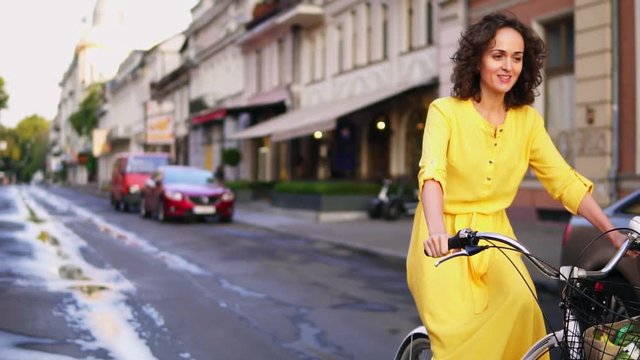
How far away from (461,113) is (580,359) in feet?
3.64

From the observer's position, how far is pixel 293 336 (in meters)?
6.37

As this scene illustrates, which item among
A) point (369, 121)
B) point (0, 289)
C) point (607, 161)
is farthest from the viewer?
point (369, 121)

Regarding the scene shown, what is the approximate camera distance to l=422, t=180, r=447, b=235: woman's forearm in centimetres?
278

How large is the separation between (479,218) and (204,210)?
57.6ft

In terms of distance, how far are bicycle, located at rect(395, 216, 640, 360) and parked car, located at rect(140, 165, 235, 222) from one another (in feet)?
58.7

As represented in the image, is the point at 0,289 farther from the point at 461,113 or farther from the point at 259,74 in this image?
the point at 259,74

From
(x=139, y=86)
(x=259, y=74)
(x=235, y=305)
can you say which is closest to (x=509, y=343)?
(x=235, y=305)

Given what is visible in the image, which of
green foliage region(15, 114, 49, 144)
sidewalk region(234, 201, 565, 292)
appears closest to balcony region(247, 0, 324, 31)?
sidewalk region(234, 201, 565, 292)

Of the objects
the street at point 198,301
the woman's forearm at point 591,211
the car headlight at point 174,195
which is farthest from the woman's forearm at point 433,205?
the car headlight at point 174,195

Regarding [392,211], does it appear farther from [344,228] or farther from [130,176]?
[130,176]

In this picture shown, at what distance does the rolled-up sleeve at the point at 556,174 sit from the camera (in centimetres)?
314

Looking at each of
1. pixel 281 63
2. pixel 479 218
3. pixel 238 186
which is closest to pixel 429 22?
pixel 238 186

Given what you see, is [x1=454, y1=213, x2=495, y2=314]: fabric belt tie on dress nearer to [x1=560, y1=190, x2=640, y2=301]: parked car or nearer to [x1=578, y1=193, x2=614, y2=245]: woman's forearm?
[x1=578, y1=193, x2=614, y2=245]: woman's forearm

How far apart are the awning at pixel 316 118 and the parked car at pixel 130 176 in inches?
134
